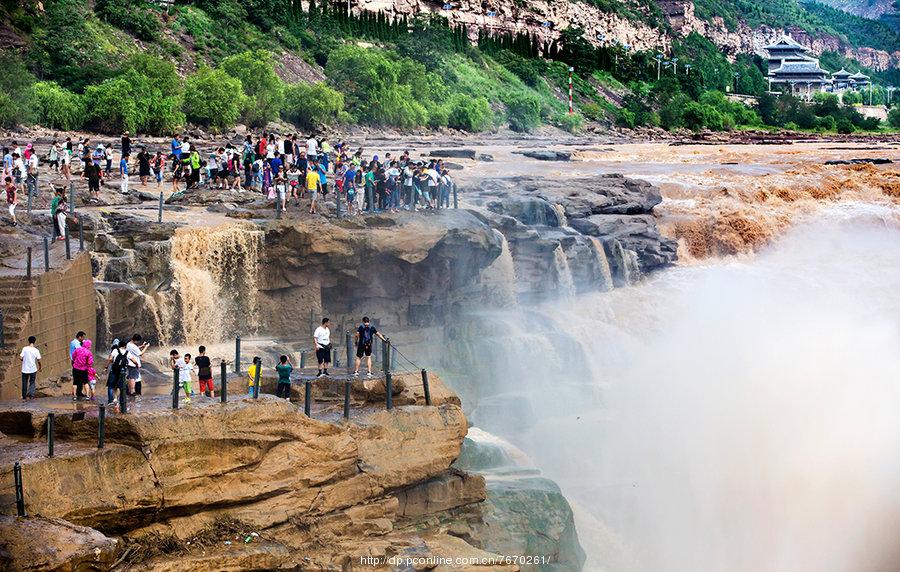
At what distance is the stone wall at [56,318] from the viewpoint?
17.6m

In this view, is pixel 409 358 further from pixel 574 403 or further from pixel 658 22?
pixel 658 22

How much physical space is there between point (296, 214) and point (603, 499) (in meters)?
8.39

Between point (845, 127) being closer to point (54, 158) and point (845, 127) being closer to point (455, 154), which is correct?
point (455, 154)

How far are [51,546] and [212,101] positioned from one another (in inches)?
1575

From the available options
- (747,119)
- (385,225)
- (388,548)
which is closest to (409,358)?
(385,225)

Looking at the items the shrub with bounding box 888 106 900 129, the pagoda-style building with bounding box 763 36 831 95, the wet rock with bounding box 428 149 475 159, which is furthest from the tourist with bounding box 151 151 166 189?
the pagoda-style building with bounding box 763 36 831 95

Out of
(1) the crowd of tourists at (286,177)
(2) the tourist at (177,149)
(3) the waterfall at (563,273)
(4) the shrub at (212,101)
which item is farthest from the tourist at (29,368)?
→ (4) the shrub at (212,101)

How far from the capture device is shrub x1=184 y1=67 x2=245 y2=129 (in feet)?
167

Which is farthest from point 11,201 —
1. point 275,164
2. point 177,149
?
point 275,164

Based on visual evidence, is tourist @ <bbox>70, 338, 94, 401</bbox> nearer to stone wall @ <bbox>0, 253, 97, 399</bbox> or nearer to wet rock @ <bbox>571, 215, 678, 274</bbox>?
stone wall @ <bbox>0, 253, 97, 399</bbox>

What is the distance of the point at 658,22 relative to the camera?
153 metres

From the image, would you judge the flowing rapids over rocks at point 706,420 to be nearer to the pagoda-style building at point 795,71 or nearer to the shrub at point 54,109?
the shrub at point 54,109

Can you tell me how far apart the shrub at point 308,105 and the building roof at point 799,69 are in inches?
→ 4387

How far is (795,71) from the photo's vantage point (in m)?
159
